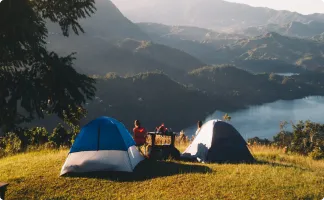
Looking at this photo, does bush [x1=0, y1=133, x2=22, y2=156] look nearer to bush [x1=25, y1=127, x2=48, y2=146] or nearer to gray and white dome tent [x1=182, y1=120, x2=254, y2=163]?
bush [x1=25, y1=127, x2=48, y2=146]

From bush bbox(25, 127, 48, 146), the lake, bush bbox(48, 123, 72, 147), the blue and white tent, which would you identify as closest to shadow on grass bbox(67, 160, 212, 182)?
the blue and white tent

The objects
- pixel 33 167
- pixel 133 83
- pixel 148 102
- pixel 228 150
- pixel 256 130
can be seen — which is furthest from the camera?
pixel 133 83

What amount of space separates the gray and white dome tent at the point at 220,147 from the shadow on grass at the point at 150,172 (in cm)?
198

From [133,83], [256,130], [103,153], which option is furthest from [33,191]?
[133,83]

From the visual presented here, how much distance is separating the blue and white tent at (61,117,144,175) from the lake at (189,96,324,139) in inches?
3906

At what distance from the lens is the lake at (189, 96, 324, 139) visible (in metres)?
122

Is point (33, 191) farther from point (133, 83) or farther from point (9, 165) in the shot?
point (133, 83)

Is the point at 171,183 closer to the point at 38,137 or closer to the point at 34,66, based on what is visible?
the point at 34,66

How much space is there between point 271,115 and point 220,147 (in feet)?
481

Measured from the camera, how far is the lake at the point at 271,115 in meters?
122

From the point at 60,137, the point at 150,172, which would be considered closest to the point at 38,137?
the point at 60,137

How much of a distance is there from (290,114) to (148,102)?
6370 centimetres

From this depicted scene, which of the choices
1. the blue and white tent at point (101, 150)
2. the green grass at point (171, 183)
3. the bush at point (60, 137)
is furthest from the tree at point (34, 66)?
the bush at point (60, 137)

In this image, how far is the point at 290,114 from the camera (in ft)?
487
